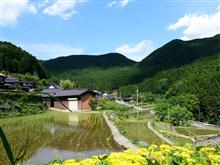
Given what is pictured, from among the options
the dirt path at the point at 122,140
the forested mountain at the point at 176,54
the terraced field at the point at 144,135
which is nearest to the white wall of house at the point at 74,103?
the terraced field at the point at 144,135

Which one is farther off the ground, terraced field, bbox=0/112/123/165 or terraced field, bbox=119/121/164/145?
terraced field, bbox=0/112/123/165

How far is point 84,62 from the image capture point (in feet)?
600

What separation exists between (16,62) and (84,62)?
11584 cm

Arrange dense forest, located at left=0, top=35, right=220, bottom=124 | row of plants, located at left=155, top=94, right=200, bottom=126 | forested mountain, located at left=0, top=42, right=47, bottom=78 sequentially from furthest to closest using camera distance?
forested mountain, located at left=0, top=42, right=47, bottom=78 → dense forest, located at left=0, top=35, right=220, bottom=124 → row of plants, located at left=155, top=94, right=200, bottom=126

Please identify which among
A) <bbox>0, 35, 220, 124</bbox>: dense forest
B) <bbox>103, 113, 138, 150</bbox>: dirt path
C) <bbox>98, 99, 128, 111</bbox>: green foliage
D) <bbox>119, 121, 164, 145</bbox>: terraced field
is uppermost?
<bbox>0, 35, 220, 124</bbox>: dense forest

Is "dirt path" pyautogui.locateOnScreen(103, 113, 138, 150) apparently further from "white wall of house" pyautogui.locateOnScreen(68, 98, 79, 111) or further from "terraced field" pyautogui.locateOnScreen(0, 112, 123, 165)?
"white wall of house" pyautogui.locateOnScreen(68, 98, 79, 111)

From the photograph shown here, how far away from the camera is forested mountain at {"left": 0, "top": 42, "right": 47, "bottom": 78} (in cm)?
6531

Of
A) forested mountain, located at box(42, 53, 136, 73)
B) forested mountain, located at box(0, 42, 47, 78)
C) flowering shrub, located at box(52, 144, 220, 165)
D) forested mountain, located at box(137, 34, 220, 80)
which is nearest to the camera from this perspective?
flowering shrub, located at box(52, 144, 220, 165)

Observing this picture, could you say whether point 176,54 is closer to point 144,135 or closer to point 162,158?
point 144,135

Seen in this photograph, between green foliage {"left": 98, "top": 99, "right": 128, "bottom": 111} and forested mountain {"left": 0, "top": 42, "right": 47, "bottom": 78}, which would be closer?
green foliage {"left": 98, "top": 99, "right": 128, "bottom": 111}

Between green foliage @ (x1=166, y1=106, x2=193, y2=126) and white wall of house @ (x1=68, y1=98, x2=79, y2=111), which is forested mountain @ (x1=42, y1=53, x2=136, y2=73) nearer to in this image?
white wall of house @ (x1=68, y1=98, x2=79, y2=111)

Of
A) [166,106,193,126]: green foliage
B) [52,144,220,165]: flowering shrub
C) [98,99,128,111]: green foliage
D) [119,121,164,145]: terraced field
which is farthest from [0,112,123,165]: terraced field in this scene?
[98,99,128,111]: green foliage

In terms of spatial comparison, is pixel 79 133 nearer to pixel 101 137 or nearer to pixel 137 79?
pixel 101 137

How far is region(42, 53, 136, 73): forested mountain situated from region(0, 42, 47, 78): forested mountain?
88.7 metres
